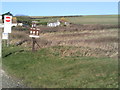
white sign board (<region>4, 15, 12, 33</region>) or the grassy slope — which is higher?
the grassy slope

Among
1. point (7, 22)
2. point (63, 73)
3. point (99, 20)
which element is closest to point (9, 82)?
point (63, 73)

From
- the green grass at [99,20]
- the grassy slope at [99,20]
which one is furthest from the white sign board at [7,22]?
the grassy slope at [99,20]

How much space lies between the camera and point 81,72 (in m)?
13.6

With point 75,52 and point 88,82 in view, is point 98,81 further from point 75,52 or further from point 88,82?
point 75,52

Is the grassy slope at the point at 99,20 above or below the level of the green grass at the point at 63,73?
above

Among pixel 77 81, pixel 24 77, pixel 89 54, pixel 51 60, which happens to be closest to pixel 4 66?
pixel 51 60

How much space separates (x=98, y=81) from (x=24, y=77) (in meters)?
4.12

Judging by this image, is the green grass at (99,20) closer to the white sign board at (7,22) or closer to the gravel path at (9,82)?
the white sign board at (7,22)

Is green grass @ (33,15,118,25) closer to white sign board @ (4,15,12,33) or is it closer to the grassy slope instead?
the grassy slope

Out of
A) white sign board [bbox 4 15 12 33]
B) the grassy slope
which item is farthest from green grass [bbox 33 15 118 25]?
white sign board [bbox 4 15 12 33]

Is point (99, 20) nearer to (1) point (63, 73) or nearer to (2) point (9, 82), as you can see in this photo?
(1) point (63, 73)

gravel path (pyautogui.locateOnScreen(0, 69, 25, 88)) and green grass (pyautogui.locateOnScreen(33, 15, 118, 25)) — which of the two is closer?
gravel path (pyautogui.locateOnScreen(0, 69, 25, 88))

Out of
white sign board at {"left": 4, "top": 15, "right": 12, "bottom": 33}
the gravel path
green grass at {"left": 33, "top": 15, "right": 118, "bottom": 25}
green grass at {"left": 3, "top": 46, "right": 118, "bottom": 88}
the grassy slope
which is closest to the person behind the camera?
green grass at {"left": 3, "top": 46, "right": 118, "bottom": 88}

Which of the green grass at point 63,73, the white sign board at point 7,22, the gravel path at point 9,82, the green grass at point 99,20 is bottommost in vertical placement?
the gravel path at point 9,82
